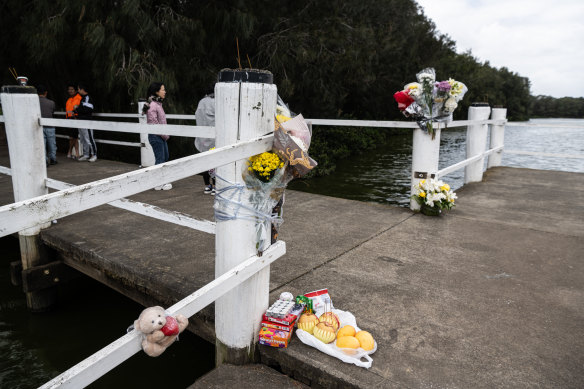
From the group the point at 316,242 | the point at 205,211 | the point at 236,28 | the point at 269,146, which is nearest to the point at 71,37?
the point at 236,28

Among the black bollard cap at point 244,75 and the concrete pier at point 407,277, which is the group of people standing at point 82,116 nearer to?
the concrete pier at point 407,277

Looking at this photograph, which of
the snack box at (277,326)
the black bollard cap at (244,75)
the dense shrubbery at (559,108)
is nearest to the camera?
the black bollard cap at (244,75)

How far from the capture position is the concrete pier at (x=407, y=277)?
2027mm

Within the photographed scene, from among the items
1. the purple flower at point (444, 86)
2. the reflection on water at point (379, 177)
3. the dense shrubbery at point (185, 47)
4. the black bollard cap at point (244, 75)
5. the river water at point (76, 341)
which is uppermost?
the dense shrubbery at point (185, 47)

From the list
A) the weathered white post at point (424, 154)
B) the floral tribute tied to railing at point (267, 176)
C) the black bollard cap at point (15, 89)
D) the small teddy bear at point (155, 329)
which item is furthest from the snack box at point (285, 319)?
the weathered white post at point (424, 154)

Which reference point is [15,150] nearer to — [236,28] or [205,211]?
[205,211]

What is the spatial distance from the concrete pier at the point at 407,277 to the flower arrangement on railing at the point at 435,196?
13 cm

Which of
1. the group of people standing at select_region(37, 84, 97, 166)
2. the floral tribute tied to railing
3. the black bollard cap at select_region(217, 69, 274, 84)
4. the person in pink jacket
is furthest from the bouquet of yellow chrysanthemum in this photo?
the group of people standing at select_region(37, 84, 97, 166)

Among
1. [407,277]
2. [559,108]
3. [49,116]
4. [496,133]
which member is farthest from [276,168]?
[559,108]

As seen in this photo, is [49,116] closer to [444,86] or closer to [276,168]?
[444,86]

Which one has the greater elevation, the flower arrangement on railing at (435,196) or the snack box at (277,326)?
the flower arrangement on railing at (435,196)

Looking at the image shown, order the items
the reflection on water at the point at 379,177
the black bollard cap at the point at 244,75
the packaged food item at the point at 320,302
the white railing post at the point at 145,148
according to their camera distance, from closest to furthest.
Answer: the black bollard cap at the point at 244,75
the packaged food item at the point at 320,302
the white railing post at the point at 145,148
the reflection on water at the point at 379,177

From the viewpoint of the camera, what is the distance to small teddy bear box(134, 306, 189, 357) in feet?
5.31

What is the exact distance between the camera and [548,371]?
197cm
